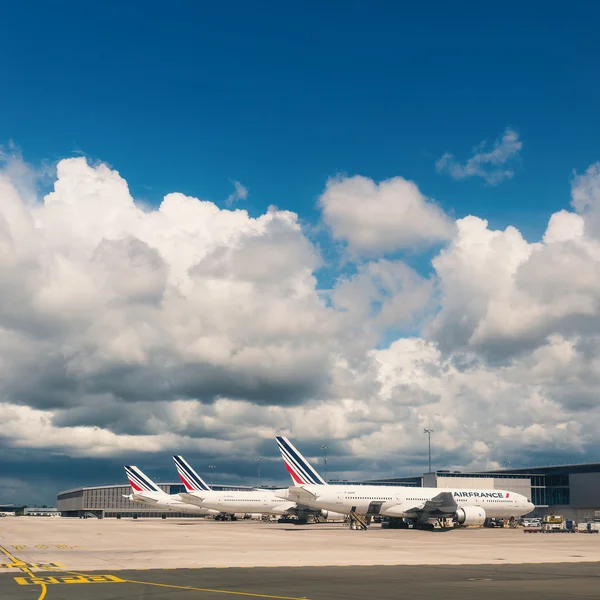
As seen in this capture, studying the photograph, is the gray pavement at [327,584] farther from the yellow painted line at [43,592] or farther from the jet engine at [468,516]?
the jet engine at [468,516]

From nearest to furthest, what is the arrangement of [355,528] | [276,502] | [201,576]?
[201,576] < [355,528] < [276,502]

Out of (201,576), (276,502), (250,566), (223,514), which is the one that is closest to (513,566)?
(250,566)

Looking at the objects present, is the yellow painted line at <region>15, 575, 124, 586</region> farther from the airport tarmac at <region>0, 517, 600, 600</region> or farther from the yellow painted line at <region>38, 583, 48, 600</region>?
the yellow painted line at <region>38, 583, 48, 600</region>

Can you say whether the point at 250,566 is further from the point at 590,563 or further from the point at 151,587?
the point at 590,563

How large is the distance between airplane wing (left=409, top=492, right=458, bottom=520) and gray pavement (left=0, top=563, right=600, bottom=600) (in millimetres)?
44603

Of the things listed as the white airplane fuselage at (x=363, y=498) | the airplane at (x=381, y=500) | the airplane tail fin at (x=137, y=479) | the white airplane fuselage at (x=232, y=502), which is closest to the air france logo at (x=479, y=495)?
the airplane at (x=381, y=500)

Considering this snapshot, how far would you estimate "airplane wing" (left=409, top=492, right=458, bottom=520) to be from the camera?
77438mm

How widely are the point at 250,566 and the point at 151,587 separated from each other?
1027 cm

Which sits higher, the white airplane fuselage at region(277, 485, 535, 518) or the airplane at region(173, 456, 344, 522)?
the white airplane fuselage at region(277, 485, 535, 518)

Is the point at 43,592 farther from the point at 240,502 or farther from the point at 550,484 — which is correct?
the point at 550,484

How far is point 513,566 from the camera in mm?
34750

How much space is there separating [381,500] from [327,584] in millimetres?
58447

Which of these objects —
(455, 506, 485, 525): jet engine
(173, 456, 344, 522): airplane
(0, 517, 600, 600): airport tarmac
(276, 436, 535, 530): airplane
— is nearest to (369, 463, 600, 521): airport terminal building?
(173, 456, 344, 522): airplane

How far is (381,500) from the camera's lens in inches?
3236
